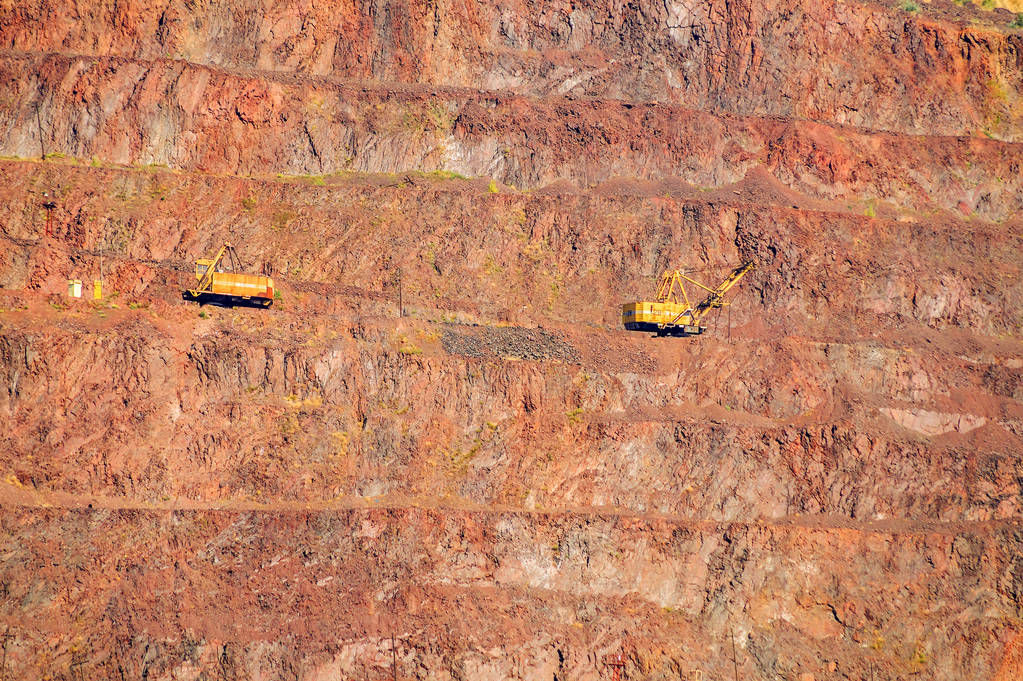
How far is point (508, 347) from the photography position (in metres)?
69.3

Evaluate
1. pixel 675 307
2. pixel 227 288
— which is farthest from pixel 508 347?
pixel 227 288

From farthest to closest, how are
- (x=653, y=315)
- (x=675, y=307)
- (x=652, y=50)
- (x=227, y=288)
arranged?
1. (x=652, y=50)
2. (x=675, y=307)
3. (x=653, y=315)
4. (x=227, y=288)

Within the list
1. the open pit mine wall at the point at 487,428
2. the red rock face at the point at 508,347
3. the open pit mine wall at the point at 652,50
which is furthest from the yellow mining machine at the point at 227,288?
the open pit mine wall at the point at 652,50

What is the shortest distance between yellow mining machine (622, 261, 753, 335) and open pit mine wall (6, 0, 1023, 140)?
12.2 m

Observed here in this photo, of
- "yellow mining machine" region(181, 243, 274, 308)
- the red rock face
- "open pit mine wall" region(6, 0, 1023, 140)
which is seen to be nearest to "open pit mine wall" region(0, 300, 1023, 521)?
the red rock face

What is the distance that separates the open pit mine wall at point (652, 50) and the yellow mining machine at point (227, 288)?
1467 cm

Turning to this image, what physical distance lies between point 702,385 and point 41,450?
27922 mm

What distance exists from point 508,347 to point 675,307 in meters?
8.54

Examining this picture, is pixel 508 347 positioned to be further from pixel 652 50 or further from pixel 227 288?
pixel 652 50

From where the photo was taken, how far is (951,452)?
69.4m

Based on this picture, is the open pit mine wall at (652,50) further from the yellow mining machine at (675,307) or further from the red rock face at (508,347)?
the yellow mining machine at (675,307)

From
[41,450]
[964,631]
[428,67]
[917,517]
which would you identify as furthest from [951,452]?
[41,450]

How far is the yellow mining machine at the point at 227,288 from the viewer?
6825 cm

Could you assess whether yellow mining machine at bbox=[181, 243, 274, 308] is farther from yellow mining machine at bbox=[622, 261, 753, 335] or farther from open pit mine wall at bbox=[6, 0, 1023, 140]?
yellow mining machine at bbox=[622, 261, 753, 335]
